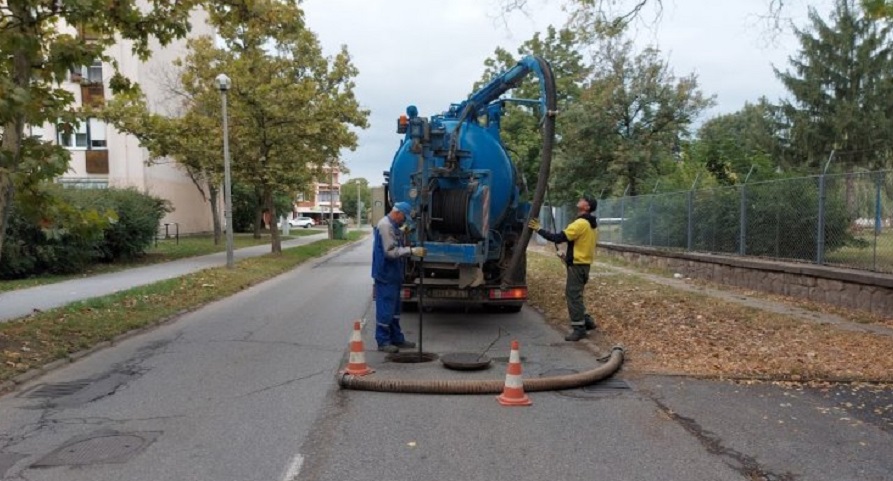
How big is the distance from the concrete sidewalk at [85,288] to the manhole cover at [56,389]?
4.15m

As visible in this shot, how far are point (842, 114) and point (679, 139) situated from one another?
11839mm

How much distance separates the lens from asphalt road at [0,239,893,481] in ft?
14.5

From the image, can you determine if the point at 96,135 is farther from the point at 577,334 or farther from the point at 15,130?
the point at 577,334

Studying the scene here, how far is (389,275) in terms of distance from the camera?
8.00 meters

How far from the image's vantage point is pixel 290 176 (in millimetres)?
22750

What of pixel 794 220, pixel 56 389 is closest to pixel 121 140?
pixel 56 389

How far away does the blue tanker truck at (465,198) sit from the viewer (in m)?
9.33

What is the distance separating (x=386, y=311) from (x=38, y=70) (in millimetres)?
5111

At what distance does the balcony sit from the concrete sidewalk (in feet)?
55.3

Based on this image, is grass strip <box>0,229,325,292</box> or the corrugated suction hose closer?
the corrugated suction hose

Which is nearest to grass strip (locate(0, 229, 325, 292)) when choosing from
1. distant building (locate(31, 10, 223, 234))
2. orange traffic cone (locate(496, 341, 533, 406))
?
distant building (locate(31, 10, 223, 234))

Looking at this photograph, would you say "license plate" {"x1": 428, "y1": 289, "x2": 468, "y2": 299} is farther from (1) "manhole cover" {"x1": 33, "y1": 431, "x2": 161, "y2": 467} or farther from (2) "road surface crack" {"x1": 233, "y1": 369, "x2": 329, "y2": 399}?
(1) "manhole cover" {"x1": 33, "y1": 431, "x2": 161, "y2": 467}

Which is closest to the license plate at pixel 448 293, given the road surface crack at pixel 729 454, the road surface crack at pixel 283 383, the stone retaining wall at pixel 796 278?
the road surface crack at pixel 283 383

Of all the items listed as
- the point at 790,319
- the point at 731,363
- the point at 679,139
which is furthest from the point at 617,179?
the point at 731,363
